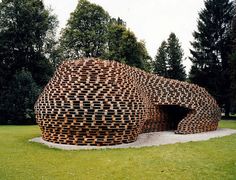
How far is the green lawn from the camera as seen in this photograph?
7.77m

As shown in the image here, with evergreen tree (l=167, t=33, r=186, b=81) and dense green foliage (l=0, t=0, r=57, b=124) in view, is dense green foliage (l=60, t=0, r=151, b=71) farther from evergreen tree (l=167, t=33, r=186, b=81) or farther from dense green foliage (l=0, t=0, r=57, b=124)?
evergreen tree (l=167, t=33, r=186, b=81)

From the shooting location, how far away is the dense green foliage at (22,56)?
1070 inches

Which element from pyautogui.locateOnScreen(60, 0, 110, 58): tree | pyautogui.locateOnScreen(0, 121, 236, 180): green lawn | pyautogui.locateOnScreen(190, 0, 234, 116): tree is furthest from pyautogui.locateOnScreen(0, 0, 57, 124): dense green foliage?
pyautogui.locateOnScreen(190, 0, 234, 116): tree

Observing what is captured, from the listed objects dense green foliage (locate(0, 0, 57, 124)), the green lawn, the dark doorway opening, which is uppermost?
dense green foliage (locate(0, 0, 57, 124))

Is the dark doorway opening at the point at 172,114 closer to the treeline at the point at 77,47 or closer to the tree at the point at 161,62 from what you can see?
the treeline at the point at 77,47

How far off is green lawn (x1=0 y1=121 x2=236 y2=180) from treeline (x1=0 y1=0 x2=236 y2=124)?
16.4 meters

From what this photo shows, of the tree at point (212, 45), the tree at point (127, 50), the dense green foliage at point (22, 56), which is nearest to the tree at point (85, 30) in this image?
the tree at point (127, 50)

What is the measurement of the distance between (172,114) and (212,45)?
19.4 m

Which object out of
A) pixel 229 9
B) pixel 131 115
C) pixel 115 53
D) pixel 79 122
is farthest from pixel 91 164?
pixel 229 9

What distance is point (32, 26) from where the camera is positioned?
30.6m

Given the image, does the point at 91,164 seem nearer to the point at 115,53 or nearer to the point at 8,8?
the point at 8,8

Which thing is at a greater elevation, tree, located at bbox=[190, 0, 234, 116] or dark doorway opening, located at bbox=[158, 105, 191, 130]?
tree, located at bbox=[190, 0, 234, 116]

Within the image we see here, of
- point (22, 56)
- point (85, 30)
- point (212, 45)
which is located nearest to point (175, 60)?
point (212, 45)

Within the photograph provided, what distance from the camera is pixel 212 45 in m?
37.3
